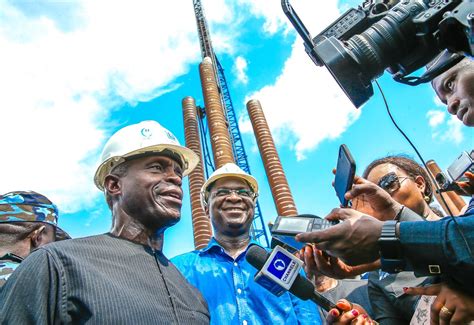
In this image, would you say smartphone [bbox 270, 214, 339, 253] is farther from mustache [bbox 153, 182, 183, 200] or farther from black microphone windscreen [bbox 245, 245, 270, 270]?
mustache [bbox 153, 182, 183, 200]

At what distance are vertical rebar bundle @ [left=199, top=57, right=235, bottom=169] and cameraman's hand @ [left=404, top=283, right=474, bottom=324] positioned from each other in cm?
1128

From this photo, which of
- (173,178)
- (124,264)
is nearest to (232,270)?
(173,178)

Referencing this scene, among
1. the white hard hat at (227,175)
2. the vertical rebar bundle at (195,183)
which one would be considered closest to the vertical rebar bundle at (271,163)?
the vertical rebar bundle at (195,183)

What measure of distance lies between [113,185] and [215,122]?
41.6 ft

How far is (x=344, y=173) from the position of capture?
163 centimetres

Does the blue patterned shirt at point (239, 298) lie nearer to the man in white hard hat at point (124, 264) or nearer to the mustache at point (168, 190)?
the man in white hard hat at point (124, 264)

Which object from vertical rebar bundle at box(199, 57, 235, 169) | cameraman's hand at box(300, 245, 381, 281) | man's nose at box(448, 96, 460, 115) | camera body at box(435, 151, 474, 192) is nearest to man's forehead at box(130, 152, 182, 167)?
cameraman's hand at box(300, 245, 381, 281)

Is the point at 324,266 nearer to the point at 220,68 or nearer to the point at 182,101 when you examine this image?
the point at 182,101

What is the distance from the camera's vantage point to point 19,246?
2.33 meters

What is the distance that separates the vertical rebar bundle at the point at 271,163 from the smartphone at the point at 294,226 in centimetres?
1032

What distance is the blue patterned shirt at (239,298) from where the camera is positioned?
2330 millimetres

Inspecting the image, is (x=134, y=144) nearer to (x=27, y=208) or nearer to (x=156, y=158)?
(x=156, y=158)

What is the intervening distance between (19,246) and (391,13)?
8.79ft

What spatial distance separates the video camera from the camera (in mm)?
1655
